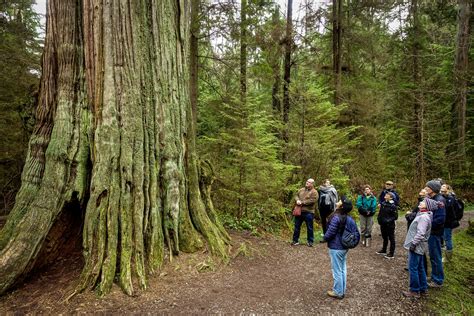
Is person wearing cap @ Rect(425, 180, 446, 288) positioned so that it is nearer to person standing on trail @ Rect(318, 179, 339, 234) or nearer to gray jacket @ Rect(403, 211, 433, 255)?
gray jacket @ Rect(403, 211, 433, 255)

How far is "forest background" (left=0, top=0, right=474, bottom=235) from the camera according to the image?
30.8 feet

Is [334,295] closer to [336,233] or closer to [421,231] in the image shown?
[336,233]

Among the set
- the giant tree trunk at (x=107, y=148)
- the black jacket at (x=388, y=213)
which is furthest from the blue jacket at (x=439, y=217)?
the giant tree trunk at (x=107, y=148)

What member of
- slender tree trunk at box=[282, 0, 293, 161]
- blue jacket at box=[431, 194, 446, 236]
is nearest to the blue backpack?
blue jacket at box=[431, 194, 446, 236]

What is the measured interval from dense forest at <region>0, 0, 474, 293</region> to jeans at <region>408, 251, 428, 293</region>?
3.32m

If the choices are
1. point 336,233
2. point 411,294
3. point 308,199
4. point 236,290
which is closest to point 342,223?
point 336,233

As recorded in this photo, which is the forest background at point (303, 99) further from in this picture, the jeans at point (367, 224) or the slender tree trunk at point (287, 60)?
the jeans at point (367, 224)

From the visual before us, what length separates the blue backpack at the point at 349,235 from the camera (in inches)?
184

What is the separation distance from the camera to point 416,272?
492cm

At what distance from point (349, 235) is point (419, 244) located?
3.82 feet

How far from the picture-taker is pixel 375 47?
A: 14906mm

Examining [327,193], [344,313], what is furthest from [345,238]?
[327,193]

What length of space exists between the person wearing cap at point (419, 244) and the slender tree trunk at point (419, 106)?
36.9 feet

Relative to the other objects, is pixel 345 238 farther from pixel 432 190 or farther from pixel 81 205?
pixel 81 205
